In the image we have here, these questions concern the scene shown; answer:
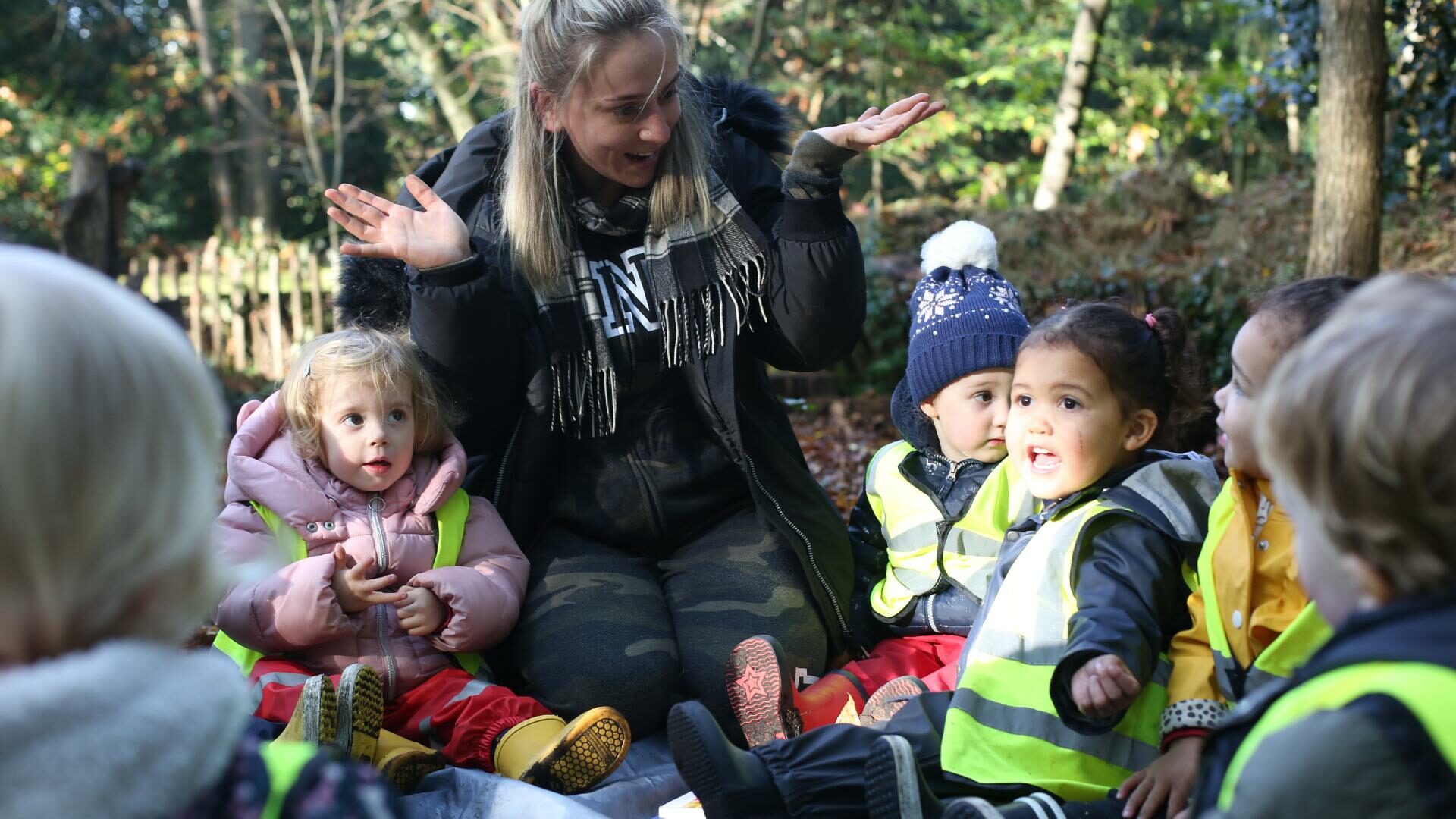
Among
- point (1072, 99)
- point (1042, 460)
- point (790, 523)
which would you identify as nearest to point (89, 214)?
point (790, 523)

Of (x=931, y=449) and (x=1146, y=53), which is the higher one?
(x=1146, y=53)

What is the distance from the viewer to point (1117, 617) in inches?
82.4

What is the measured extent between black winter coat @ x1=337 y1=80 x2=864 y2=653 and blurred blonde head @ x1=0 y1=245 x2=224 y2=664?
1634mm

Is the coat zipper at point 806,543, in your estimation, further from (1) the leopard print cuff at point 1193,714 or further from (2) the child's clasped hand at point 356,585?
(1) the leopard print cuff at point 1193,714

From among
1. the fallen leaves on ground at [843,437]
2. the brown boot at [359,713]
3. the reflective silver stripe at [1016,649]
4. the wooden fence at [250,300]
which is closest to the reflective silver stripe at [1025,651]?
the reflective silver stripe at [1016,649]

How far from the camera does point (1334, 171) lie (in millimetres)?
5027

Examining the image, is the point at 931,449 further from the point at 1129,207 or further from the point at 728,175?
the point at 1129,207

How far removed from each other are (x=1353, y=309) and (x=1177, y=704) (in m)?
1.04

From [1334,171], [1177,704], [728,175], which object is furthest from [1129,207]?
[1177,704]

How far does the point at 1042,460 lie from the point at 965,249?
0.88 metres

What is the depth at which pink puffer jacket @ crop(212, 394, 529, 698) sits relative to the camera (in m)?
2.62

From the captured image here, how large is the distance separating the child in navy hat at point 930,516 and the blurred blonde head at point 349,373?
0.94m

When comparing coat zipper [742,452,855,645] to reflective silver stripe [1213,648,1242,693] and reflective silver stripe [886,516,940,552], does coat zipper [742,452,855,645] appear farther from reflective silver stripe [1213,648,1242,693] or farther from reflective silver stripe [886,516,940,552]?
reflective silver stripe [1213,648,1242,693]

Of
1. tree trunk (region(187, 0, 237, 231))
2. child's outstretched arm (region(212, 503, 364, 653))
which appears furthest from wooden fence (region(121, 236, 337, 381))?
child's outstretched arm (region(212, 503, 364, 653))
